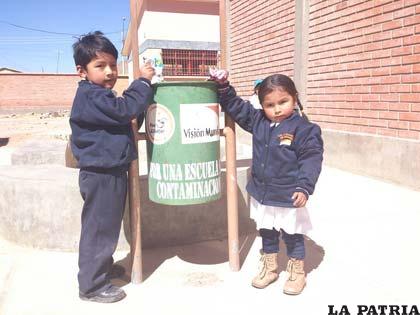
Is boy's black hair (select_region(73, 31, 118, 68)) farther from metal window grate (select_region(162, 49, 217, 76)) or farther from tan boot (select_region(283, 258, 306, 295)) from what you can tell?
metal window grate (select_region(162, 49, 217, 76))

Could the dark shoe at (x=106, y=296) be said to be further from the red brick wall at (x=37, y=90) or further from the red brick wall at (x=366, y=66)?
the red brick wall at (x=37, y=90)

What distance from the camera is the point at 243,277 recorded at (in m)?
2.97

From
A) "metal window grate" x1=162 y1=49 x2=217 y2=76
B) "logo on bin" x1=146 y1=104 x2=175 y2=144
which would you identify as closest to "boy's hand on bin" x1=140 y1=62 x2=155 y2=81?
"logo on bin" x1=146 y1=104 x2=175 y2=144

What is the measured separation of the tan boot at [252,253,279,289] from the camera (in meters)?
2.80

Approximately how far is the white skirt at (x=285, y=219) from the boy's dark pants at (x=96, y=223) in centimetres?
94

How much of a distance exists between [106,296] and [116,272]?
1.34ft

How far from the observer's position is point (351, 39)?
6.30 metres

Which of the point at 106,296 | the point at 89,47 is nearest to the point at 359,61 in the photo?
the point at 89,47

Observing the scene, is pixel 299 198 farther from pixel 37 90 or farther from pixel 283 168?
pixel 37 90

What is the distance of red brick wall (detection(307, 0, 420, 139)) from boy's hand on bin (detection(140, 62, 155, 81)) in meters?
3.76

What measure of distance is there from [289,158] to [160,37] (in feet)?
65.6

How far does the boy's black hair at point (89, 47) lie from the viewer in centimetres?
Answer: 255

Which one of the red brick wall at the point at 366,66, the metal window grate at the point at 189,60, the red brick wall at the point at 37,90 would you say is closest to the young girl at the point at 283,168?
the red brick wall at the point at 366,66

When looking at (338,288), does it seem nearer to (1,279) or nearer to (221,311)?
(221,311)
